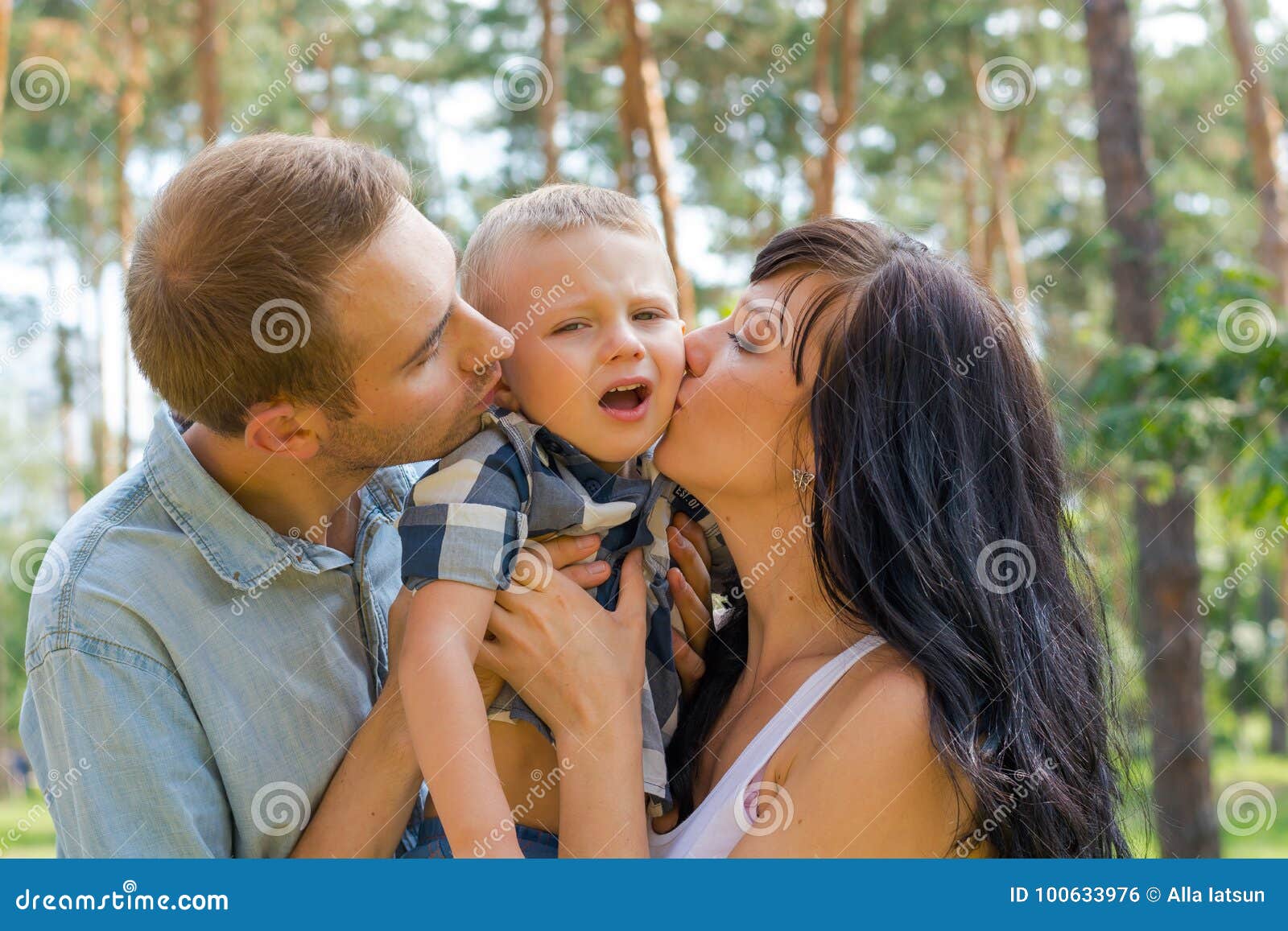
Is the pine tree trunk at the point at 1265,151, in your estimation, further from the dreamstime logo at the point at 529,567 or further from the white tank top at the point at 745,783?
the dreamstime logo at the point at 529,567

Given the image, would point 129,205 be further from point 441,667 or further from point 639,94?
point 441,667

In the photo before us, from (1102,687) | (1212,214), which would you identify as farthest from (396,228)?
(1212,214)

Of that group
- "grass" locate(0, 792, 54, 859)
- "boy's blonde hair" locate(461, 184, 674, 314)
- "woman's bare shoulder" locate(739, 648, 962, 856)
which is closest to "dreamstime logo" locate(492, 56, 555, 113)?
"boy's blonde hair" locate(461, 184, 674, 314)

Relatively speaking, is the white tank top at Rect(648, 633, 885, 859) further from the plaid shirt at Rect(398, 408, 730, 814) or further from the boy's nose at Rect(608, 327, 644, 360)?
the boy's nose at Rect(608, 327, 644, 360)

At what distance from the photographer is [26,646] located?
2.04 metres

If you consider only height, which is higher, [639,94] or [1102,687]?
[639,94]

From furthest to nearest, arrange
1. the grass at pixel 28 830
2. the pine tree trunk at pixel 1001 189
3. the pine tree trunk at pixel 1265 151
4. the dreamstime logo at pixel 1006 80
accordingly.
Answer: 1. the pine tree trunk at pixel 1001 189
2. the grass at pixel 28 830
3. the dreamstime logo at pixel 1006 80
4. the pine tree trunk at pixel 1265 151

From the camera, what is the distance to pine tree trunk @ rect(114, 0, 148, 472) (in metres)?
12.8

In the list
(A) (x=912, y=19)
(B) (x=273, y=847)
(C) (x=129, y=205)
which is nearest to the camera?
(B) (x=273, y=847)

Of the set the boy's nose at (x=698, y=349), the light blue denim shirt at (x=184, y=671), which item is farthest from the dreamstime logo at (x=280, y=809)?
the boy's nose at (x=698, y=349)

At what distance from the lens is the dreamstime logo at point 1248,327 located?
14.8 ft

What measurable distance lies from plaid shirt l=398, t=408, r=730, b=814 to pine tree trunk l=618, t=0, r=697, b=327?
415 centimetres

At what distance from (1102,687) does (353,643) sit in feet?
5.01

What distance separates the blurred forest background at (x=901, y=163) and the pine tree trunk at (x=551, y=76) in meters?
0.04
